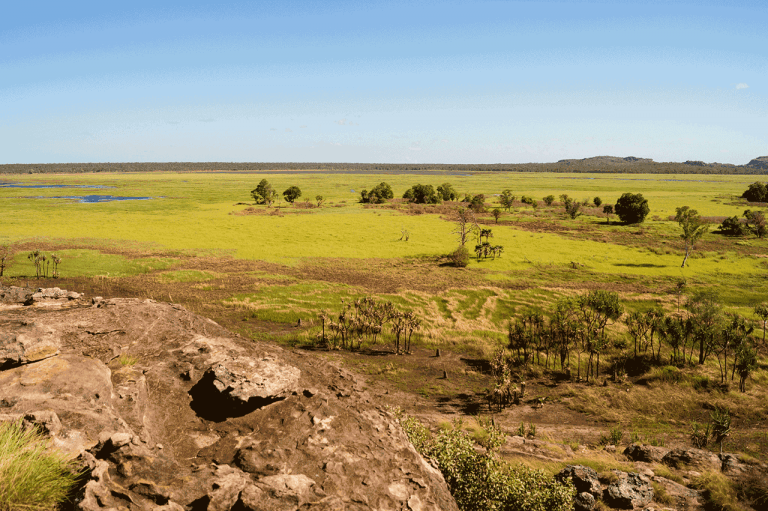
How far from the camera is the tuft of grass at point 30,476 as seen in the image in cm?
697

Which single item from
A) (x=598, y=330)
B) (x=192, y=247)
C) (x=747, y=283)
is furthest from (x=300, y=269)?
(x=747, y=283)

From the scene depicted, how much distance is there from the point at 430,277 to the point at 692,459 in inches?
1447

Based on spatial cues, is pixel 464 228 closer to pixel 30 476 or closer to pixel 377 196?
pixel 377 196

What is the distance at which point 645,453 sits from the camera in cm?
1997

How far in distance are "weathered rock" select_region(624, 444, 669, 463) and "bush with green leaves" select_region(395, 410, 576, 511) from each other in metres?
7.05

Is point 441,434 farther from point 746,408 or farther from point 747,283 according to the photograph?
point 747,283

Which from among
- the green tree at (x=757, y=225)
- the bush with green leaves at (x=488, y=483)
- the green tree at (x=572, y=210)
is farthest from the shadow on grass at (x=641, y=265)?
the bush with green leaves at (x=488, y=483)

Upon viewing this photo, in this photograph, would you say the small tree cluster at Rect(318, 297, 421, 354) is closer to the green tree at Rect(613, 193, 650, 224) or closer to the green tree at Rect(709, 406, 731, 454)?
the green tree at Rect(709, 406, 731, 454)

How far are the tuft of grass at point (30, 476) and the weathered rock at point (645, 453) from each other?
73.3 ft

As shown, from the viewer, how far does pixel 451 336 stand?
1441 inches

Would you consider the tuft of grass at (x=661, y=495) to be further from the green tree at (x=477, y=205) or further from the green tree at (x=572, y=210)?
the green tree at (x=477, y=205)

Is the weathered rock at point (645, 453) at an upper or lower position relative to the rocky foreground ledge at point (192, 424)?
lower

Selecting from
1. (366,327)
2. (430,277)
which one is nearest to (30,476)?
(366,327)

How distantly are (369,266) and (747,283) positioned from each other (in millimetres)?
48250
